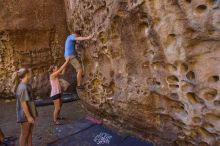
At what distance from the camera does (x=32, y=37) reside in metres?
9.13

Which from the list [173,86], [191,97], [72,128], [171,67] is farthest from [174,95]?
[72,128]

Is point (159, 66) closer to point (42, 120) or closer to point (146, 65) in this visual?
point (146, 65)

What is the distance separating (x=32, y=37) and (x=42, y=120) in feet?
9.43

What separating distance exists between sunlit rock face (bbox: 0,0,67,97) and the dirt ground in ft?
3.12

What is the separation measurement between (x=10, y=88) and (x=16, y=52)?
0.97 m

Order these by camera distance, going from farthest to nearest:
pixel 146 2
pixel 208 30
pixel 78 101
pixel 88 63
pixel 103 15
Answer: pixel 78 101 → pixel 88 63 → pixel 103 15 → pixel 146 2 → pixel 208 30

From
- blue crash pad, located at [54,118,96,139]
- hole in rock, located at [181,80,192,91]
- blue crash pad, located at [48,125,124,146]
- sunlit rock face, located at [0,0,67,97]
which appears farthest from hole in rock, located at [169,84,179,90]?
sunlit rock face, located at [0,0,67,97]

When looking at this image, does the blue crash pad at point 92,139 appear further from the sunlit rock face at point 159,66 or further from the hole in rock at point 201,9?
the hole in rock at point 201,9

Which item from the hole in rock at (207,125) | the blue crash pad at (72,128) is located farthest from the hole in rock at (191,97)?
the blue crash pad at (72,128)

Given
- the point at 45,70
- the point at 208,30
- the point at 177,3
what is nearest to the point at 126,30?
the point at 177,3

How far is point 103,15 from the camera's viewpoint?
568 centimetres

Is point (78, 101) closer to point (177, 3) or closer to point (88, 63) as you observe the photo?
point (88, 63)

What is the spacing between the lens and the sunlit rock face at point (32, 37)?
882cm

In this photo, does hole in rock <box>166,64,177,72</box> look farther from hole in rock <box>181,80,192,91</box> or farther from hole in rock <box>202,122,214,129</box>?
hole in rock <box>202,122,214,129</box>
